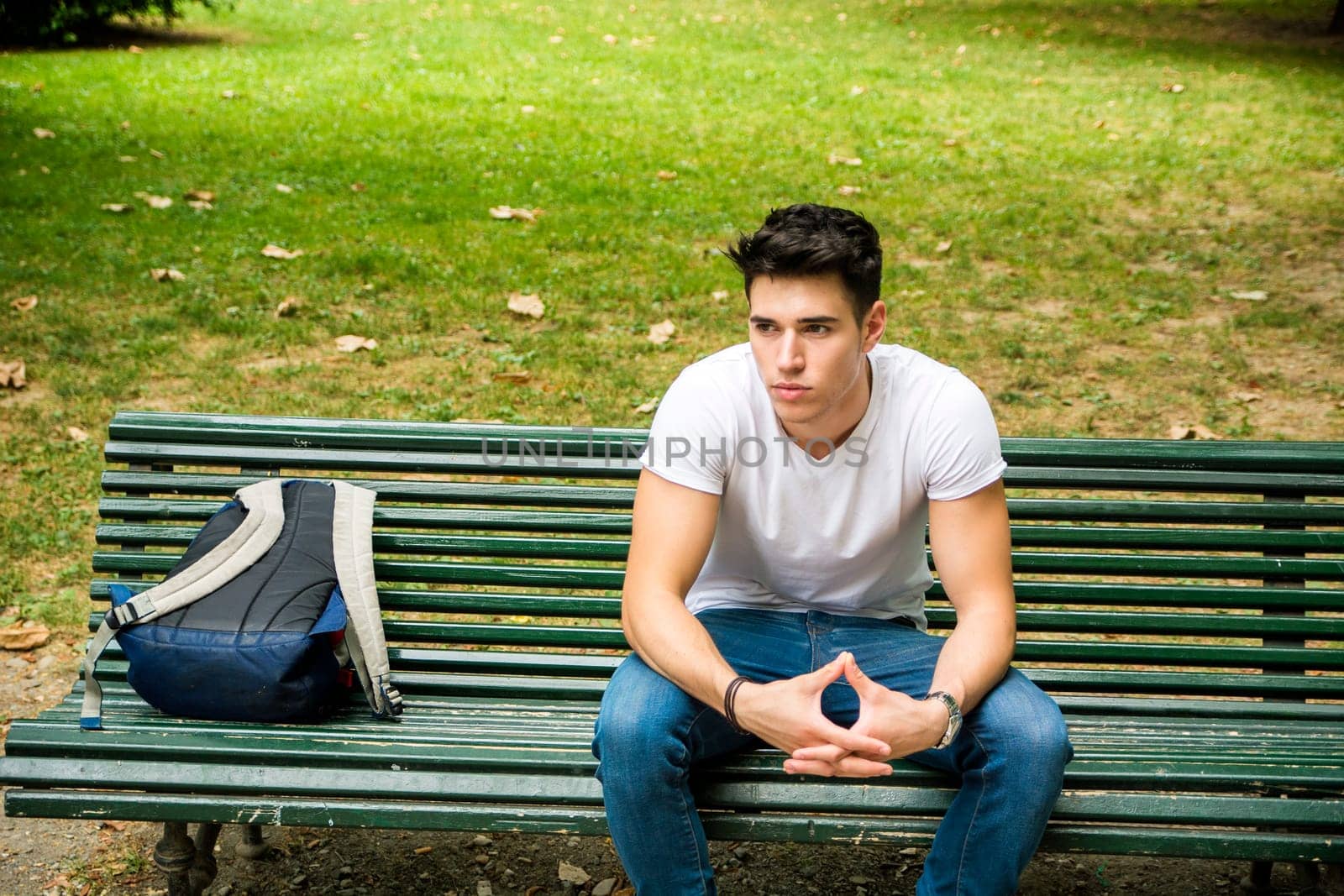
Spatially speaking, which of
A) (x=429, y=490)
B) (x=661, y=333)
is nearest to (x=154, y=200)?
(x=661, y=333)

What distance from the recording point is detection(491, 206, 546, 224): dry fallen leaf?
761 cm

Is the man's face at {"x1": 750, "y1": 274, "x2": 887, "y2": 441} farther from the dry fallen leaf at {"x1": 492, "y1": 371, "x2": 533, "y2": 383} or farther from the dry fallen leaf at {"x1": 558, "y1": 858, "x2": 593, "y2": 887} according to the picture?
the dry fallen leaf at {"x1": 492, "y1": 371, "x2": 533, "y2": 383}

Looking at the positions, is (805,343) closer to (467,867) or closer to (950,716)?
(950,716)

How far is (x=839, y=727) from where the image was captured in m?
2.47

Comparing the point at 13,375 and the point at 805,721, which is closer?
the point at 805,721

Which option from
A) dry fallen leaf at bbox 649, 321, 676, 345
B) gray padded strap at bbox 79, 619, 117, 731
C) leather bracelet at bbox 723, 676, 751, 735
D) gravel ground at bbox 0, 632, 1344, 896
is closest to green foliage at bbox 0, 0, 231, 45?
dry fallen leaf at bbox 649, 321, 676, 345

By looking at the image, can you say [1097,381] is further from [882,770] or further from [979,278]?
[882,770]

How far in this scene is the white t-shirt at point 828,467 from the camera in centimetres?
278

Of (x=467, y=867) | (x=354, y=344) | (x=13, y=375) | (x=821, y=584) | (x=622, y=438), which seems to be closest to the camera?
(x=821, y=584)

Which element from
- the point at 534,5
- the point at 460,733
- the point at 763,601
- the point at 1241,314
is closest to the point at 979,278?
the point at 1241,314

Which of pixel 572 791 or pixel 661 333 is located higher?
pixel 661 333

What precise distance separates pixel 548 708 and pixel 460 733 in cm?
28

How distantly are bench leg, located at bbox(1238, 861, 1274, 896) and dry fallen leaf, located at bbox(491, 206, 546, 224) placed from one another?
5.41 m

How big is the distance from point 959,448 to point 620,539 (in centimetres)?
93
